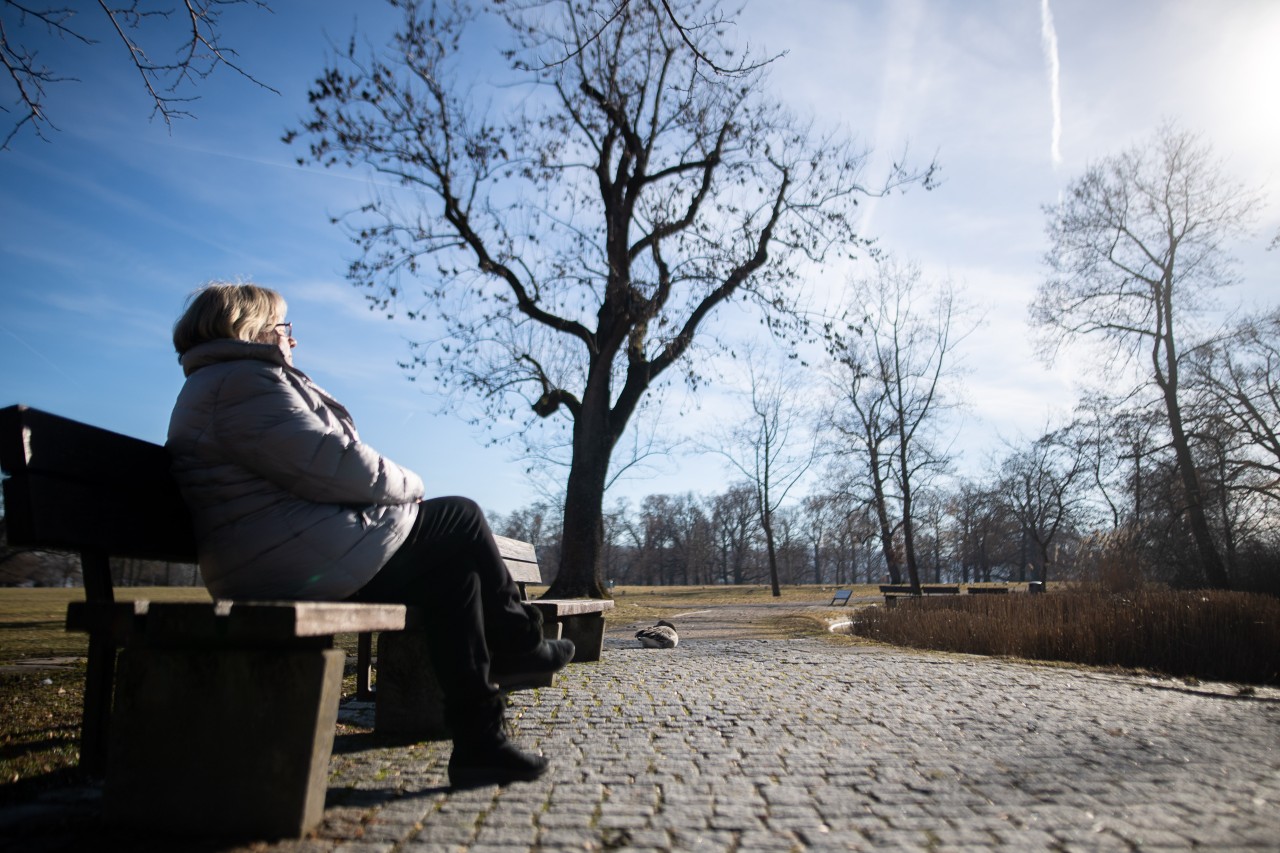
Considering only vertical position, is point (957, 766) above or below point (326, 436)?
below

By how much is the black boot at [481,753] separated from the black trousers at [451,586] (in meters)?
0.03

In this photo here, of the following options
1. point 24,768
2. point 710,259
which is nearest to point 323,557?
point 24,768

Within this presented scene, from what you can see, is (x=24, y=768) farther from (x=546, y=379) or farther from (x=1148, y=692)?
(x=546, y=379)

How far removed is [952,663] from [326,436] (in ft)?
18.7

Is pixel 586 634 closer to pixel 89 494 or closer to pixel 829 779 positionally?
pixel 829 779

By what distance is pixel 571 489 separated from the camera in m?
16.3

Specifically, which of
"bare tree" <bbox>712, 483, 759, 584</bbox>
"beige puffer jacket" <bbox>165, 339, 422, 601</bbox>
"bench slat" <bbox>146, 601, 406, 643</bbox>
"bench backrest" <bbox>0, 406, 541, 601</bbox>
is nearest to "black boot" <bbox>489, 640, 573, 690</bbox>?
"beige puffer jacket" <bbox>165, 339, 422, 601</bbox>

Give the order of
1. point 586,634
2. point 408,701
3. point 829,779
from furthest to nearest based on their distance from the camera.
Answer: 1. point 586,634
2. point 408,701
3. point 829,779

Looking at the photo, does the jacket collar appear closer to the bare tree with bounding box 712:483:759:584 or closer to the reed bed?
the reed bed

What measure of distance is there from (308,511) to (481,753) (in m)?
0.98

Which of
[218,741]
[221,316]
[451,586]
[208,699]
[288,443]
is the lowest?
[218,741]

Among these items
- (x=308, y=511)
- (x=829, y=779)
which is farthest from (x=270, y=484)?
(x=829, y=779)

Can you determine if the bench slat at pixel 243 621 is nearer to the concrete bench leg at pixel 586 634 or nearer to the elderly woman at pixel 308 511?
the elderly woman at pixel 308 511

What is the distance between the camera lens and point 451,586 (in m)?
3.00
